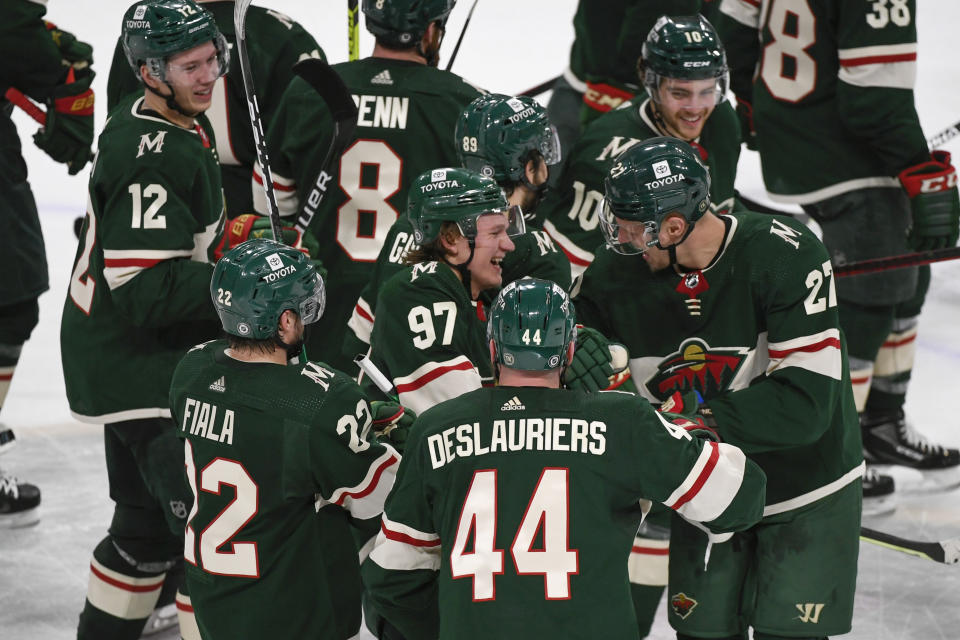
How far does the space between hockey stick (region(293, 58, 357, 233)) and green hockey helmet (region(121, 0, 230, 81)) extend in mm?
326

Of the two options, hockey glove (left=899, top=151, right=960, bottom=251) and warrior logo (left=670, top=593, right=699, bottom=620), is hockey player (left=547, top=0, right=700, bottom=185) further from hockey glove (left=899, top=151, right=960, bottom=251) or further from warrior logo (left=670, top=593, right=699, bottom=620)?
warrior logo (left=670, top=593, right=699, bottom=620)

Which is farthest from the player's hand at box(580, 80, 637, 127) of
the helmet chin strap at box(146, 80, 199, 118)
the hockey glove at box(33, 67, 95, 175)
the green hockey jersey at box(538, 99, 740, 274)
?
the helmet chin strap at box(146, 80, 199, 118)

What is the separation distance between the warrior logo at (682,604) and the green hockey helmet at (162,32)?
5.52 ft

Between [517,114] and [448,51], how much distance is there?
20.3 ft

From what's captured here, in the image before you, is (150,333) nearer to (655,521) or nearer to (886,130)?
(655,521)

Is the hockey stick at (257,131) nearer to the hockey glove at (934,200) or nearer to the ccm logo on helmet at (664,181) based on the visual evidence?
the ccm logo on helmet at (664,181)

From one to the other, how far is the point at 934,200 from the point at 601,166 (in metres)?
1.10

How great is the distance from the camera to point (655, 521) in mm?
3719

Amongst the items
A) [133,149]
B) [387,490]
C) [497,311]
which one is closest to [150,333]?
[133,149]

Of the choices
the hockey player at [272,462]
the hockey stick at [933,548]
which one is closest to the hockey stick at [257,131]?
the hockey player at [272,462]

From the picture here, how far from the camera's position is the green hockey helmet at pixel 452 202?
306cm

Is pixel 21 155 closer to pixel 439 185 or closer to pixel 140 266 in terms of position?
pixel 140 266

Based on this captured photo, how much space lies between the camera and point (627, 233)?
117 inches

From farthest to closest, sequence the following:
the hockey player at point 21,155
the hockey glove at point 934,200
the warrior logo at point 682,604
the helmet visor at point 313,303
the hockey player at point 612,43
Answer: the hockey player at point 612,43 < the hockey player at point 21,155 < the hockey glove at point 934,200 < the warrior logo at point 682,604 < the helmet visor at point 313,303
